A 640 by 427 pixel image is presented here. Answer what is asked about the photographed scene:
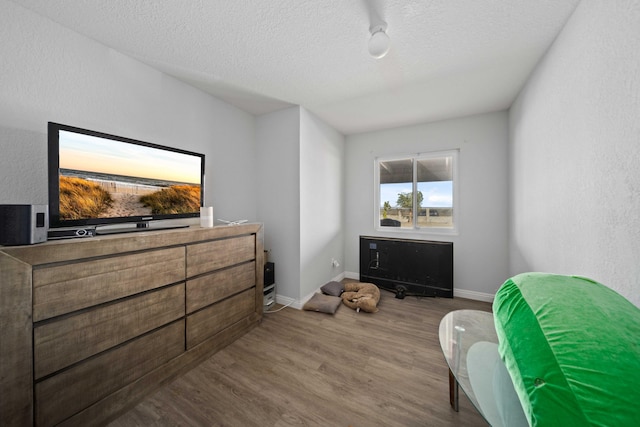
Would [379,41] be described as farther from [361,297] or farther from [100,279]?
[361,297]

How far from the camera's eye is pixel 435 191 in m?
3.47

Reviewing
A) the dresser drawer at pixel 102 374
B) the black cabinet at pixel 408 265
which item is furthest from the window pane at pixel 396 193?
the dresser drawer at pixel 102 374

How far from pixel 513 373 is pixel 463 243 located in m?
2.89

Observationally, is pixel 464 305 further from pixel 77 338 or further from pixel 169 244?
pixel 77 338

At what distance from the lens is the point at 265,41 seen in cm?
173

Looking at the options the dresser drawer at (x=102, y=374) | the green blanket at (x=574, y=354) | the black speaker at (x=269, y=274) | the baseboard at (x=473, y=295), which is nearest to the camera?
the green blanket at (x=574, y=354)

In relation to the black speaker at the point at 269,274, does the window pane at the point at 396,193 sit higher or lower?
higher

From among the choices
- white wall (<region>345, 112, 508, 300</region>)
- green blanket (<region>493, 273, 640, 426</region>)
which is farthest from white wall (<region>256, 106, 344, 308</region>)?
green blanket (<region>493, 273, 640, 426</region>)

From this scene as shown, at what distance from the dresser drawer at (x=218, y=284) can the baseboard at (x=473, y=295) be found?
2.86m

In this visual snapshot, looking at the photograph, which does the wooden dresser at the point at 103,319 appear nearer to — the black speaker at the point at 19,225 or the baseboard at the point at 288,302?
the black speaker at the point at 19,225

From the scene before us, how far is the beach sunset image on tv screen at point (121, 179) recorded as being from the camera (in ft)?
4.75

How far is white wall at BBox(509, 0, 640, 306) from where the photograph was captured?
1.04 m

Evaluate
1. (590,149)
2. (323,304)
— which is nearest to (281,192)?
(323,304)

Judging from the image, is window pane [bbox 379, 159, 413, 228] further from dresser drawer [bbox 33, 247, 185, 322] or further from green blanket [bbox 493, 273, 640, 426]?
dresser drawer [bbox 33, 247, 185, 322]
